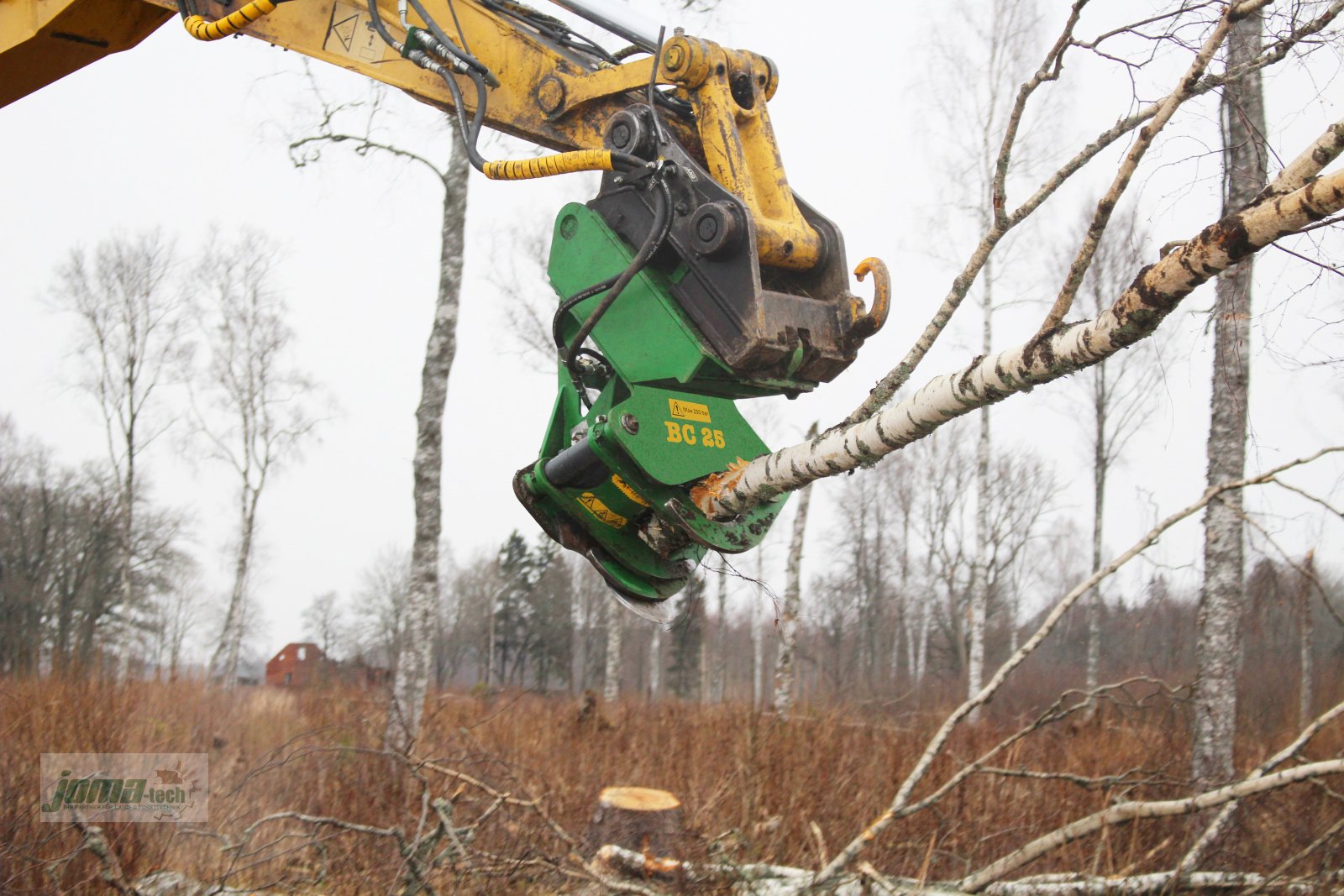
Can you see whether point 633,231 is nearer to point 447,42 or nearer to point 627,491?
point 627,491

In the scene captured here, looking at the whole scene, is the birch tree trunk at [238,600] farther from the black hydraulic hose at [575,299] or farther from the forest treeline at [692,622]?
the black hydraulic hose at [575,299]

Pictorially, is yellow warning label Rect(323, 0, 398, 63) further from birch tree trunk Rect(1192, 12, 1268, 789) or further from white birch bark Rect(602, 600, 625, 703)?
white birch bark Rect(602, 600, 625, 703)

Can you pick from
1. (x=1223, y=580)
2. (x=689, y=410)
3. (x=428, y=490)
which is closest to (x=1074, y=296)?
(x=689, y=410)

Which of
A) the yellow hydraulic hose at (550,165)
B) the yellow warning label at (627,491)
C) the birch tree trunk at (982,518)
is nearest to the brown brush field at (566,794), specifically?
the yellow warning label at (627,491)

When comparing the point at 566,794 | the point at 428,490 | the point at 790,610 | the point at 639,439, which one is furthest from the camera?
the point at 790,610

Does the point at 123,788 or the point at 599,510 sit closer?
the point at 599,510

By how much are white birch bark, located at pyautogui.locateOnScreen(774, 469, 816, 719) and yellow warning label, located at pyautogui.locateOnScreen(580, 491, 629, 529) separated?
7.73 meters

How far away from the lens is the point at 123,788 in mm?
5043

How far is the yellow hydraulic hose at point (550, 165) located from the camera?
3381mm

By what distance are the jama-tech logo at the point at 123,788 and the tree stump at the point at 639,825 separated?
200cm

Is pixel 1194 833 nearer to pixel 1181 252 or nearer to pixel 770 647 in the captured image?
pixel 1181 252

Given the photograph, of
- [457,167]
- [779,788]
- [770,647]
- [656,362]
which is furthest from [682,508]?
[770,647]

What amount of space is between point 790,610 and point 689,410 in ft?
32.8

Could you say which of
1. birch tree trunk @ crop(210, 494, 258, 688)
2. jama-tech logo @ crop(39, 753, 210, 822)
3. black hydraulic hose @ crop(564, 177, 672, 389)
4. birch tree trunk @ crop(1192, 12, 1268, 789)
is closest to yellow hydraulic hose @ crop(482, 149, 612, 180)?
black hydraulic hose @ crop(564, 177, 672, 389)
